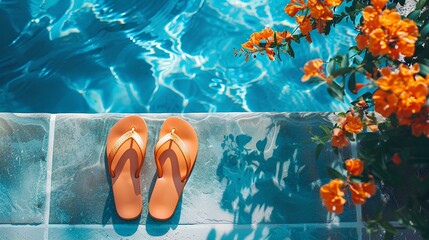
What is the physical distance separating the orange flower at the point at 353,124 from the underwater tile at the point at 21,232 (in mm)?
1221

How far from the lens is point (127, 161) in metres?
2.10

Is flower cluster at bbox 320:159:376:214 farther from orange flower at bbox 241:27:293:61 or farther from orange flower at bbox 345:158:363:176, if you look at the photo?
orange flower at bbox 241:27:293:61

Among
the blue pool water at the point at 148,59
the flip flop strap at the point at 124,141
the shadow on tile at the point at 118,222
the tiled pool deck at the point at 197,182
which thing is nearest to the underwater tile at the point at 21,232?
the tiled pool deck at the point at 197,182

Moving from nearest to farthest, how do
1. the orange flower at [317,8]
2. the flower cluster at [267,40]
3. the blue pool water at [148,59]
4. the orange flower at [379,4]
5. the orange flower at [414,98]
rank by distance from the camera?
the orange flower at [414,98]
the orange flower at [379,4]
the orange flower at [317,8]
the flower cluster at [267,40]
the blue pool water at [148,59]

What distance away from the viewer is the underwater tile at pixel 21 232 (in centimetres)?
198

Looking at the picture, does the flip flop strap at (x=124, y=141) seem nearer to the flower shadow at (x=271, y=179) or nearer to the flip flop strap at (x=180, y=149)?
the flip flop strap at (x=180, y=149)

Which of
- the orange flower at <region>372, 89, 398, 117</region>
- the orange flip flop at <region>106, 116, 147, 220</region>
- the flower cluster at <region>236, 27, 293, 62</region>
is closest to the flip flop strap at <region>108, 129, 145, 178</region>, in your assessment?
the orange flip flop at <region>106, 116, 147, 220</region>

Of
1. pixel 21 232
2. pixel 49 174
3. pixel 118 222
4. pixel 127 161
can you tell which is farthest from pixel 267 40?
pixel 21 232

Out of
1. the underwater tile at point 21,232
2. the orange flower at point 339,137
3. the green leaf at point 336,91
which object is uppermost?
the green leaf at point 336,91

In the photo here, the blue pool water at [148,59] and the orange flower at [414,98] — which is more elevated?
the orange flower at [414,98]

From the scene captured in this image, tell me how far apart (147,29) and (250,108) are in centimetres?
66

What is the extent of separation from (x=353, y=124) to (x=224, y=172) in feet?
2.16

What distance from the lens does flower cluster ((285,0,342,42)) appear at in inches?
60.8

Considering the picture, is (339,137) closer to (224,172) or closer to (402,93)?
(402,93)
